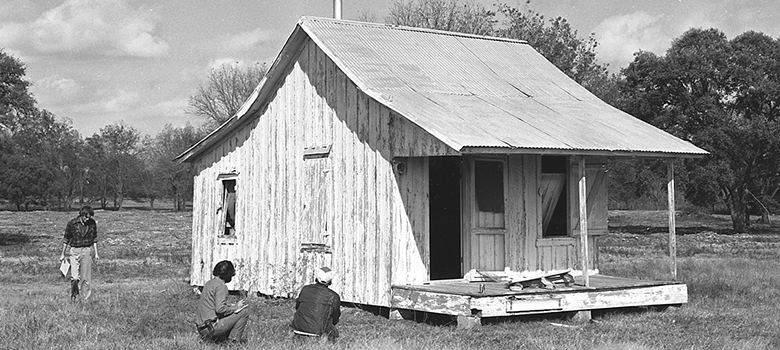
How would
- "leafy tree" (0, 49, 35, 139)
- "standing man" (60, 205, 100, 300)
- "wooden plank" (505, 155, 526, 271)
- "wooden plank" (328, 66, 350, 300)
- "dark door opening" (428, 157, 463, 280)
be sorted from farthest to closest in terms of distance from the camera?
"leafy tree" (0, 49, 35, 139) < "standing man" (60, 205, 100, 300) < "dark door opening" (428, 157, 463, 280) < "wooden plank" (505, 155, 526, 271) < "wooden plank" (328, 66, 350, 300)

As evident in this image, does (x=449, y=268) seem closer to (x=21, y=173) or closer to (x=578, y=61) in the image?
(x=578, y=61)

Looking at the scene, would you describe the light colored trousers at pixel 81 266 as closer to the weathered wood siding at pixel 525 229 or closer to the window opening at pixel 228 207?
the window opening at pixel 228 207

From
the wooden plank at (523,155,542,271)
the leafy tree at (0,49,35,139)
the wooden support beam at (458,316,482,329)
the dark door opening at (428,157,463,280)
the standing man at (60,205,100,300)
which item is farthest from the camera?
the leafy tree at (0,49,35,139)

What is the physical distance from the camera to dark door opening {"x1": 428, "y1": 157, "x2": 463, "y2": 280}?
1664 cm

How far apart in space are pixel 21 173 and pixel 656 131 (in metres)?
47.9

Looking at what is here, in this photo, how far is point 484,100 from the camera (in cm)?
1664

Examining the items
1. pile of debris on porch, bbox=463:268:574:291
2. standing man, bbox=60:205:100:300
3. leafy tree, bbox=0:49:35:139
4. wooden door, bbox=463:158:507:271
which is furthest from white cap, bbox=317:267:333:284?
leafy tree, bbox=0:49:35:139

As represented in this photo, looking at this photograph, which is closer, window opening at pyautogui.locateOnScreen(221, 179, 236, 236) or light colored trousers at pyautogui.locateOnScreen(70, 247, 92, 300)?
light colored trousers at pyautogui.locateOnScreen(70, 247, 92, 300)

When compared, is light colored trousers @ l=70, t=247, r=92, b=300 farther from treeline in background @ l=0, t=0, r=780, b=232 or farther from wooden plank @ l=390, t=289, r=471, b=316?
treeline in background @ l=0, t=0, r=780, b=232

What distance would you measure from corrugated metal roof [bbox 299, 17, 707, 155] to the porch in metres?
2.15

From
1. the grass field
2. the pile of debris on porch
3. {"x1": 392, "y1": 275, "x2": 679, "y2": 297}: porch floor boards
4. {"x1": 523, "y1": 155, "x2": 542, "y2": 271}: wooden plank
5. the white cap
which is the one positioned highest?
{"x1": 523, "y1": 155, "x2": 542, "y2": 271}: wooden plank

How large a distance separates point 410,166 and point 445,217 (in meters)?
2.42

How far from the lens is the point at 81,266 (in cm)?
1745

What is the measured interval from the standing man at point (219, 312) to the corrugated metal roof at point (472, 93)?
374 cm
